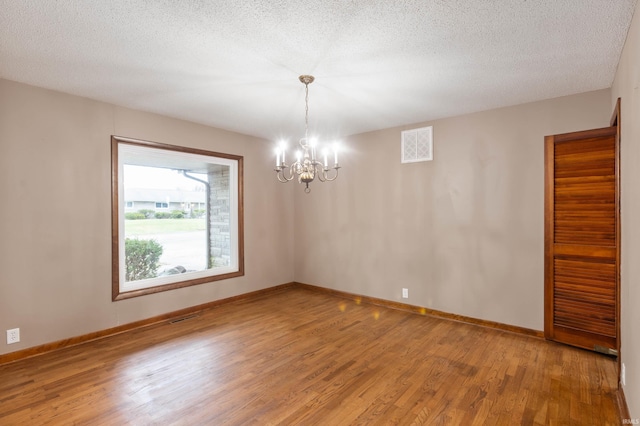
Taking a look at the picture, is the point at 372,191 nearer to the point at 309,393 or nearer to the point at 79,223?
the point at 309,393

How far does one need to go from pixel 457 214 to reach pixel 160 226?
12.7ft

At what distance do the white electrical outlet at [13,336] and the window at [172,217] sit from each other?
848 millimetres

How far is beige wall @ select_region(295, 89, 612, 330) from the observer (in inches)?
138

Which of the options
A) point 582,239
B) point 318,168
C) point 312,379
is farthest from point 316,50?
point 582,239

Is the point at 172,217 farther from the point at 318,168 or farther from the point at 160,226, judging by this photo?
the point at 318,168

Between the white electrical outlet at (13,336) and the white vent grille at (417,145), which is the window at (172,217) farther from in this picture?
the white vent grille at (417,145)

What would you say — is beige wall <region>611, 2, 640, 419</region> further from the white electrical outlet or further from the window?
the white electrical outlet

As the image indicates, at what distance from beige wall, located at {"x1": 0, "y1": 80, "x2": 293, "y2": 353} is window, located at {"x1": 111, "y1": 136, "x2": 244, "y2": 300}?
0.13 meters

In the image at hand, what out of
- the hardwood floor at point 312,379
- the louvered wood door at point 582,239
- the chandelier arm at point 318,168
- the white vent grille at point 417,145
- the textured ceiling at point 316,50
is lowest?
the hardwood floor at point 312,379

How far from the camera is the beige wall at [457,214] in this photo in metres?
3.51

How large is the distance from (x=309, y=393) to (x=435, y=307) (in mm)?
2412

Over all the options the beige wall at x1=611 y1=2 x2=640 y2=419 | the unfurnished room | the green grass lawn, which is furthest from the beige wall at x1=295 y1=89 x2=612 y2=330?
the green grass lawn

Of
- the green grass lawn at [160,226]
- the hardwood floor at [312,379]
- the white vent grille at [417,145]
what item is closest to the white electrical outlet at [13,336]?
the hardwood floor at [312,379]

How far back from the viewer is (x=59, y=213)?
326 centimetres
